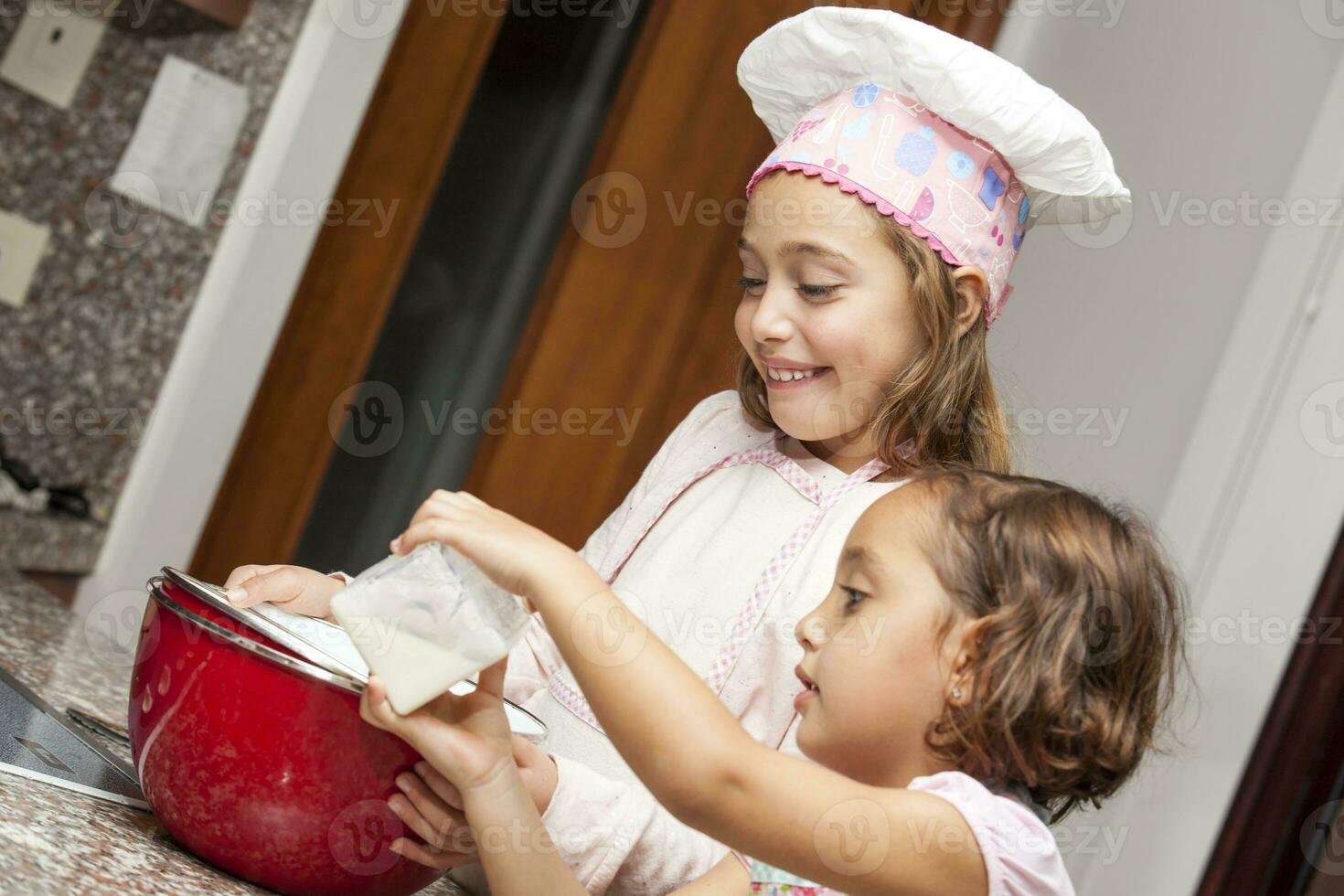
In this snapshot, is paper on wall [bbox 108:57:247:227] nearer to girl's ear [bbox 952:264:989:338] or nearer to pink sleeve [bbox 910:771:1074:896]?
girl's ear [bbox 952:264:989:338]

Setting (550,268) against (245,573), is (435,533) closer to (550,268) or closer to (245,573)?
(245,573)

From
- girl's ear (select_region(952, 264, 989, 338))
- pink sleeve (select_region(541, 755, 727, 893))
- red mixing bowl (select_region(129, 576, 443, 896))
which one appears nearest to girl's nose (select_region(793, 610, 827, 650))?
pink sleeve (select_region(541, 755, 727, 893))

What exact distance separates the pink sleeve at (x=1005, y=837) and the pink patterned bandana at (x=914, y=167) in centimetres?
46

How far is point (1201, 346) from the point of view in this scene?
1.80 m

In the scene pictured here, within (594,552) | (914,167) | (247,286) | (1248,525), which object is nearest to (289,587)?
(594,552)

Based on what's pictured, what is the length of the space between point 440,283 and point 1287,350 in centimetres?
127

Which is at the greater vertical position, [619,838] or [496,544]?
[496,544]

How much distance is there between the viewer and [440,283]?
2.24 metres

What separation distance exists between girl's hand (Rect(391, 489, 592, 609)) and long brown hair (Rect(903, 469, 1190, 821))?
0.77ft

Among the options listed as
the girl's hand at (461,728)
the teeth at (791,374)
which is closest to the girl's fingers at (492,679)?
the girl's hand at (461,728)

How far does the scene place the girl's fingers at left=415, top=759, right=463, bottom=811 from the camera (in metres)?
0.72

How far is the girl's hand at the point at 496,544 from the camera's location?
0.67 meters

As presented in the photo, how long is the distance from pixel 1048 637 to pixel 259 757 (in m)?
0.43

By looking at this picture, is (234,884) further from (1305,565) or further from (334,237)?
(1305,565)
